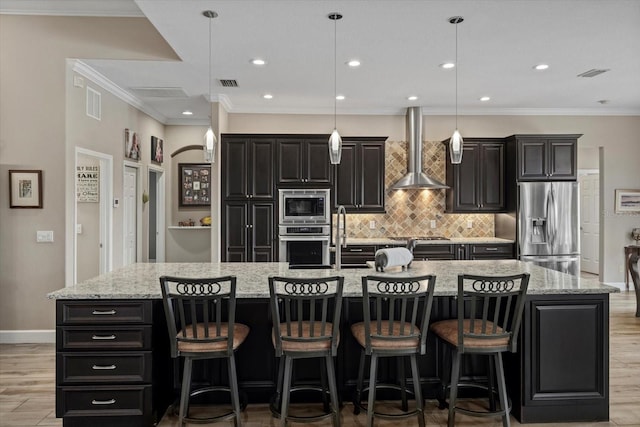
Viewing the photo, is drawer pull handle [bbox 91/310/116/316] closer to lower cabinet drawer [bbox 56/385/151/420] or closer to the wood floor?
lower cabinet drawer [bbox 56/385/151/420]

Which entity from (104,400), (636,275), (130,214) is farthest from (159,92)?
(636,275)

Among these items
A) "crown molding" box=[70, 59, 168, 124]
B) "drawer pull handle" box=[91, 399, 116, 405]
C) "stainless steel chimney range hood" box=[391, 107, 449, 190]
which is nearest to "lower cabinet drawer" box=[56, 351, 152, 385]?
"drawer pull handle" box=[91, 399, 116, 405]

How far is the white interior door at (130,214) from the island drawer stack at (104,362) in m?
3.70

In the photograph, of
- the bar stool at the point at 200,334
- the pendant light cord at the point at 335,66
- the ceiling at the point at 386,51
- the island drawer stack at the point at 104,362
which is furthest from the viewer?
the pendant light cord at the point at 335,66

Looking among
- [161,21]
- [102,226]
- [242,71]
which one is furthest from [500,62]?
[102,226]

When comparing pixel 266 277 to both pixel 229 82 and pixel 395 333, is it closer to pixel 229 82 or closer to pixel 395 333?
pixel 395 333

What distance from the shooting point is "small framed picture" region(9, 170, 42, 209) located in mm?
4430

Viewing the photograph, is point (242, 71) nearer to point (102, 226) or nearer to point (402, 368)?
point (102, 226)

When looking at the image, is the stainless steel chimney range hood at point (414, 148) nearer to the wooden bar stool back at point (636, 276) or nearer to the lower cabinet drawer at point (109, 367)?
the wooden bar stool back at point (636, 276)

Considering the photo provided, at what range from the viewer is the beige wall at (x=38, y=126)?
174 inches

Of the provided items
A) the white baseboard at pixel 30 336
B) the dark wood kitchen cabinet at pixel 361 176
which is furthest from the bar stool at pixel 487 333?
the white baseboard at pixel 30 336

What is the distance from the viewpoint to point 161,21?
3582mm

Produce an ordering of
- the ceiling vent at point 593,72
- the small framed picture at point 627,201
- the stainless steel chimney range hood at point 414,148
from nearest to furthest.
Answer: the ceiling vent at point 593,72, the stainless steel chimney range hood at point 414,148, the small framed picture at point 627,201

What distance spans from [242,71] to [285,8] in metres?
1.74
